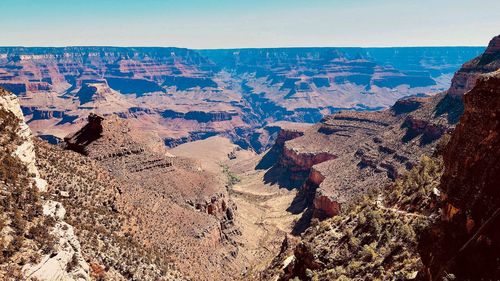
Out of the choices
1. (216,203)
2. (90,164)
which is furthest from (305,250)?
(216,203)

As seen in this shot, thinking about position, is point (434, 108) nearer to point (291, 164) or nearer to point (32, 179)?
point (291, 164)

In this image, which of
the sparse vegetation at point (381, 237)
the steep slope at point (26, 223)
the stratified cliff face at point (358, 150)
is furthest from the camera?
the stratified cliff face at point (358, 150)

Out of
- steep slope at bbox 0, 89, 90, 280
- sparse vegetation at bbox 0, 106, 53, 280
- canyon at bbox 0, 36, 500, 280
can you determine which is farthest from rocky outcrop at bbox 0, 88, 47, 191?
sparse vegetation at bbox 0, 106, 53, 280

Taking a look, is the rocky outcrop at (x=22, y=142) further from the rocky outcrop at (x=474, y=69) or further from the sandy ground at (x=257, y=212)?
the rocky outcrop at (x=474, y=69)

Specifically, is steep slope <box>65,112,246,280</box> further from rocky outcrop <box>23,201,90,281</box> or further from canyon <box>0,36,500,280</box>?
rocky outcrop <box>23,201,90,281</box>

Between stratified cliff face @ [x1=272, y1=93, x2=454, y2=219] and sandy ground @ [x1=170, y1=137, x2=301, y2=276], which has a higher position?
stratified cliff face @ [x1=272, y1=93, x2=454, y2=219]

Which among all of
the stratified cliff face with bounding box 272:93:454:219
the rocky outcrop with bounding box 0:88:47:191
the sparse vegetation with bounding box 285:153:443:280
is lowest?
the stratified cliff face with bounding box 272:93:454:219

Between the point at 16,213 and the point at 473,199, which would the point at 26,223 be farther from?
the point at 473,199

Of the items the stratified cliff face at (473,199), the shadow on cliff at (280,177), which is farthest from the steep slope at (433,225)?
the shadow on cliff at (280,177)

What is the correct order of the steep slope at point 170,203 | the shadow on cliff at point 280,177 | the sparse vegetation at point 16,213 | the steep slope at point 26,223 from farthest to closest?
the shadow on cliff at point 280,177, the steep slope at point 170,203, the steep slope at point 26,223, the sparse vegetation at point 16,213
